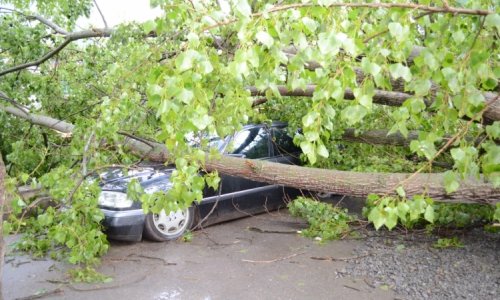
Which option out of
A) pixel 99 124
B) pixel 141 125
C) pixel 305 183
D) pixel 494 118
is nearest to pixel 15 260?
pixel 141 125

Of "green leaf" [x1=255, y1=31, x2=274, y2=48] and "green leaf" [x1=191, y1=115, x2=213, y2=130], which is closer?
"green leaf" [x1=255, y1=31, x2=274, y2=48]

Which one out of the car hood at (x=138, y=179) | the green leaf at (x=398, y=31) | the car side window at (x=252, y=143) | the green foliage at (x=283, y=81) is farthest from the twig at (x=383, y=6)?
the car side window at (x=252, y=143)

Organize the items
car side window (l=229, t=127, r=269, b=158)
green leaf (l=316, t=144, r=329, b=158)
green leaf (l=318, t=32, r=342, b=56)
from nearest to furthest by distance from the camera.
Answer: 1. green leaf (l=318, t=32, r=342, b=56)
2. green leaf (l=316, t=144, r=329, b=158)
3. car side window (l=229, t=127, r=269, b=158)

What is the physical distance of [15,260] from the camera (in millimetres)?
5703

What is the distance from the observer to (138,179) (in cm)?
613

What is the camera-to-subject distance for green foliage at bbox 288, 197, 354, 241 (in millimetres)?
6461

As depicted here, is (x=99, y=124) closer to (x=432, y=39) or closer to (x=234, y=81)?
(x=234, y=81)

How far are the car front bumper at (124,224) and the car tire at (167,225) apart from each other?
0.43 ft

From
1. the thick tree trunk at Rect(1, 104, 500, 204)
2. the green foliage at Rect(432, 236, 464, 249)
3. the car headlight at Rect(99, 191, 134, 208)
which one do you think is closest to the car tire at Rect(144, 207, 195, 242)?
the car headlight at Rect(99, 191, 134, 208)

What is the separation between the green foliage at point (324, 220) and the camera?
6461 mm

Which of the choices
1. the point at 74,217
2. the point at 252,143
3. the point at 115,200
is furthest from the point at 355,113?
the point at 252,143

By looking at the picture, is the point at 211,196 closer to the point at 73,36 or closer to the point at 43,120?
the point at 43,120

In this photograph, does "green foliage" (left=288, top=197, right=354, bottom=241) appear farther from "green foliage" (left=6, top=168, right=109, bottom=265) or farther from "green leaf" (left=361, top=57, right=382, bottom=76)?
"green leaf" (left=361, top=57, right=382, bottom=76)

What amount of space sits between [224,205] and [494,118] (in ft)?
13.7
